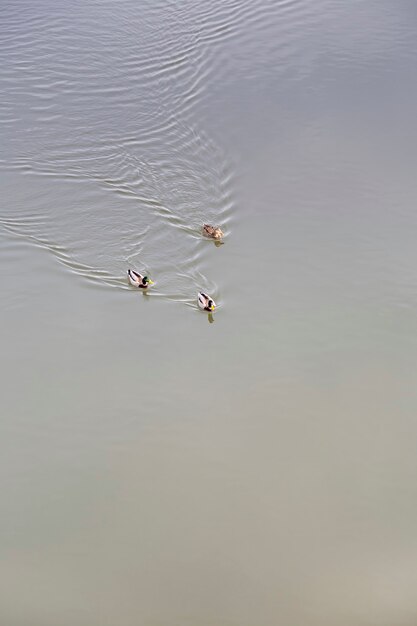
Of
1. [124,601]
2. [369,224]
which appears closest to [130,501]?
[124,601]

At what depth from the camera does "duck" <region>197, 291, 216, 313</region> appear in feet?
25.6

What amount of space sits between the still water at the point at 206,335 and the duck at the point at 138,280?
15cm

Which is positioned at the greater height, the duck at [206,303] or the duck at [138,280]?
the duck at [138,280]

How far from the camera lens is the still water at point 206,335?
5.90 metres

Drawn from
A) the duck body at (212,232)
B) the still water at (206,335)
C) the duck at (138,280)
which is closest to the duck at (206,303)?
the still water at (206,335)

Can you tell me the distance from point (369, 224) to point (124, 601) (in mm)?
5128

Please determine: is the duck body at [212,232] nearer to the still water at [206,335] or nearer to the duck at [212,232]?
the duck at [212,232]

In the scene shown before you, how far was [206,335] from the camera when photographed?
773 cm

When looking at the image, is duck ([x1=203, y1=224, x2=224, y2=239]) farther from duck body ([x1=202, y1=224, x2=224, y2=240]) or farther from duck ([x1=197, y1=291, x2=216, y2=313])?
duck ([x1=197, y1=291, x2=216, y2=313])

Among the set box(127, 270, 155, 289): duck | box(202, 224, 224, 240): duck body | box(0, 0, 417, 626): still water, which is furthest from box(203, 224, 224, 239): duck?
box(127, 270, 155, 289): duck

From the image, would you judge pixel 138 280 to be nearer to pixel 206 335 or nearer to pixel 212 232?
pixel 206 335

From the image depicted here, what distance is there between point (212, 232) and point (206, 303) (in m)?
1.16

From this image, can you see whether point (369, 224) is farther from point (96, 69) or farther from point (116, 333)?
point (96, 69)

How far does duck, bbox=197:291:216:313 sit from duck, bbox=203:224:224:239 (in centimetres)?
103
